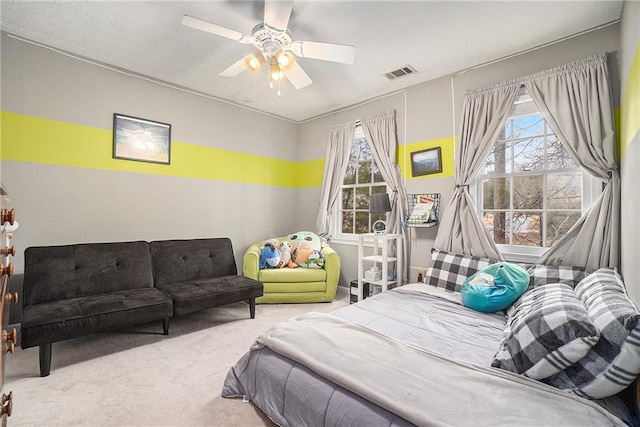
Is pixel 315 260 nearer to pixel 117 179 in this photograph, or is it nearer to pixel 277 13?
pixel 117 179

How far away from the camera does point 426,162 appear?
352 centimetres

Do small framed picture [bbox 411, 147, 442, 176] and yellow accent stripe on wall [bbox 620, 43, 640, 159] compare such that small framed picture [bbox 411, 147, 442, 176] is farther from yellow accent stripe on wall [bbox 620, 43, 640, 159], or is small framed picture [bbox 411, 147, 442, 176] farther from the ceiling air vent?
yellow accent stripe on wall [bbox 620, 43, 640, 159]

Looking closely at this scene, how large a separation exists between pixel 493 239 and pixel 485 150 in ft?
2.95

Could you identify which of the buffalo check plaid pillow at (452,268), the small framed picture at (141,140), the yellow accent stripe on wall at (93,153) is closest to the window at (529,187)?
the buffalo check plaid pillow at (452,268)

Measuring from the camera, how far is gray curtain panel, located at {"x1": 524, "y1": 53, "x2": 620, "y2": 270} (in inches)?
90.9

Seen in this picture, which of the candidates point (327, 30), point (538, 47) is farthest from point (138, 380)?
point (538, 47)

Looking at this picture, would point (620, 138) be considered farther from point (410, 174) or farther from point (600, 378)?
point (600, 378)

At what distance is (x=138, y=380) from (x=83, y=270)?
4.57ft

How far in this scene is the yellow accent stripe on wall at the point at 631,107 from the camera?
5.26 ft

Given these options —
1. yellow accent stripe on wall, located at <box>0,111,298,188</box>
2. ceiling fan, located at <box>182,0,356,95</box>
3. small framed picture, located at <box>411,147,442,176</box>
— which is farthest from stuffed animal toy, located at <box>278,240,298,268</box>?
ceiling fan, located at <box>182,0,356,95</box>

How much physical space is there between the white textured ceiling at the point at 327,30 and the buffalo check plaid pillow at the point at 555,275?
6.54 feet

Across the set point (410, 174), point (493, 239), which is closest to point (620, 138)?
point (493, 239)

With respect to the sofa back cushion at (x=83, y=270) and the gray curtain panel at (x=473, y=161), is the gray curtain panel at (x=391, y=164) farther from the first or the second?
the sofa back cushion at (x=83, y=270)

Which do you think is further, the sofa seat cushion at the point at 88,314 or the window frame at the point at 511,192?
the window frame at the point at 511,192
